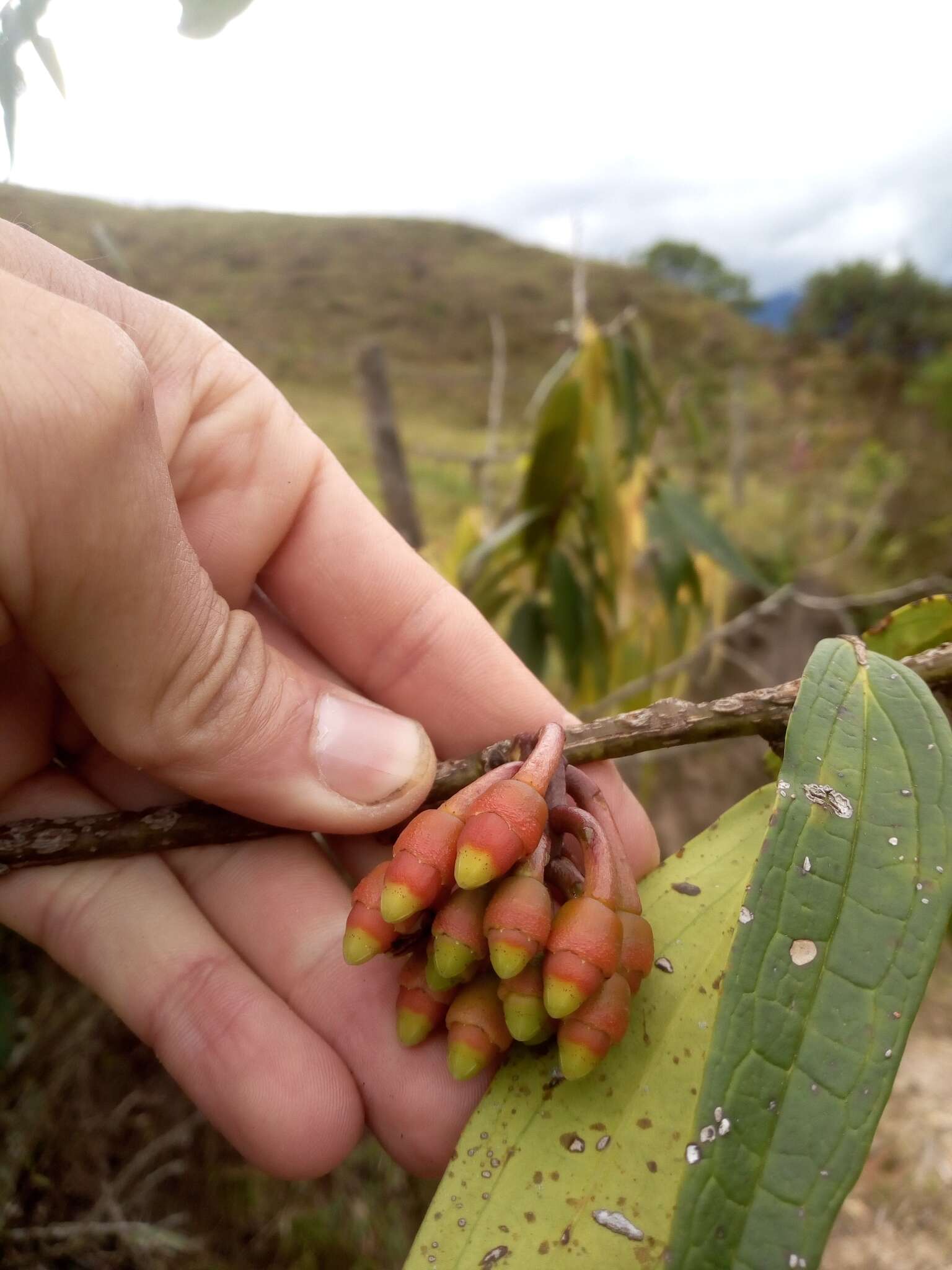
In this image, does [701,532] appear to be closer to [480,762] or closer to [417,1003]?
[480,762]

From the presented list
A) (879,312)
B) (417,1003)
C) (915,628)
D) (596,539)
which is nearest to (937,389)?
(879,312)

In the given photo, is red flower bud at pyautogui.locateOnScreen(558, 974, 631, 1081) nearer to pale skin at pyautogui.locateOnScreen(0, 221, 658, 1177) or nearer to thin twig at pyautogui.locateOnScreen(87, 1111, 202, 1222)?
pale skin at pyautogui.locateOnScreen(0, 221, 658, 1177)

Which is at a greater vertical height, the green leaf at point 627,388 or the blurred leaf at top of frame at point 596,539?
the green leaf at point 627,388

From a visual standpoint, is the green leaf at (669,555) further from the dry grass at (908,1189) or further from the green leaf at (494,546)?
the dry grass at (908,1189)

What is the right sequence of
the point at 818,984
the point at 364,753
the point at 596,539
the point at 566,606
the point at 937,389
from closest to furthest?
the point at 818,984 < the point at 364,753 < the point at 566,606 < the point at 596,539 < the point at 937,389

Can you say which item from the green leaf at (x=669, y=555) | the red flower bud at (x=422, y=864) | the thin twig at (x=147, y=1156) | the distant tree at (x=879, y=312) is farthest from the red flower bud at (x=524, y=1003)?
the distant tree at (x=879, y=312)

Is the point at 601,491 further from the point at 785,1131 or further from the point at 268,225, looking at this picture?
the point at 785,1131

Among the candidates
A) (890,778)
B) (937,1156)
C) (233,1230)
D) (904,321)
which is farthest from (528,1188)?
(904,321)
